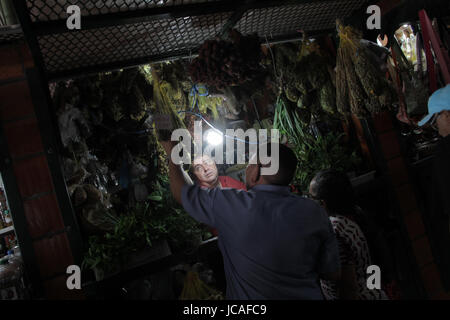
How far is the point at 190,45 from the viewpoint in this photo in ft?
7.94

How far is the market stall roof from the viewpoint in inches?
66.1

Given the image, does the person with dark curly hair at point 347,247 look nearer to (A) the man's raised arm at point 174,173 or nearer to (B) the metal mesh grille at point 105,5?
(A) the man's raised arm at point 174,173

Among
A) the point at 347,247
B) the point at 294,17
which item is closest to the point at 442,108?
the point at 347,247

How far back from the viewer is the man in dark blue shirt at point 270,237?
1501mm

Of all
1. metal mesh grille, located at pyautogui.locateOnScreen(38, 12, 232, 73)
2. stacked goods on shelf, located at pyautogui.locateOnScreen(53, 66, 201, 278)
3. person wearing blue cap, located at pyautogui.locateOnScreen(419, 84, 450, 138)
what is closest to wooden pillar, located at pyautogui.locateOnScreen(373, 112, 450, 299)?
person wearing blue cap, located at pyautogui.locateOnScreen(419, 84, 450, 138)

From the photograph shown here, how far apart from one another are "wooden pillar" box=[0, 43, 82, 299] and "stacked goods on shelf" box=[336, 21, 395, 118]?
7.85 ft

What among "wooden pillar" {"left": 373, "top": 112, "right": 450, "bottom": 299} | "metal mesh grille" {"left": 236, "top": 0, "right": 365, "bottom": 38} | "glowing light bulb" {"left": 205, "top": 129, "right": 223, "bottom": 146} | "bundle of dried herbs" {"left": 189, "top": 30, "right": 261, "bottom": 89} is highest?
"metal mesh grille" {"left": 236, "top": 0, "right": 365, "bottom": 38}

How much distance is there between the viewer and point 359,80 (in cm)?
225

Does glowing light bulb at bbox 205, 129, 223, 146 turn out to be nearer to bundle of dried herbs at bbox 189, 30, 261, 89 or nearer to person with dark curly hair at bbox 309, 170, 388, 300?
bundle of dried herbs at bbox 189, 30, 261, 89

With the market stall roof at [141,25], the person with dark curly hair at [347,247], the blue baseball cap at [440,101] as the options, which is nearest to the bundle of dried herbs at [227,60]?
the market stall roof at [141,25]

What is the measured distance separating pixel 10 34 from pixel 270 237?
2.26 m

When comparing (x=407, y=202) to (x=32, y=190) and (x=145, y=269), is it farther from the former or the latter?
(x=32, y=190)

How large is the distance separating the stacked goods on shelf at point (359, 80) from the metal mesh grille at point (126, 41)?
1040 millimetres
